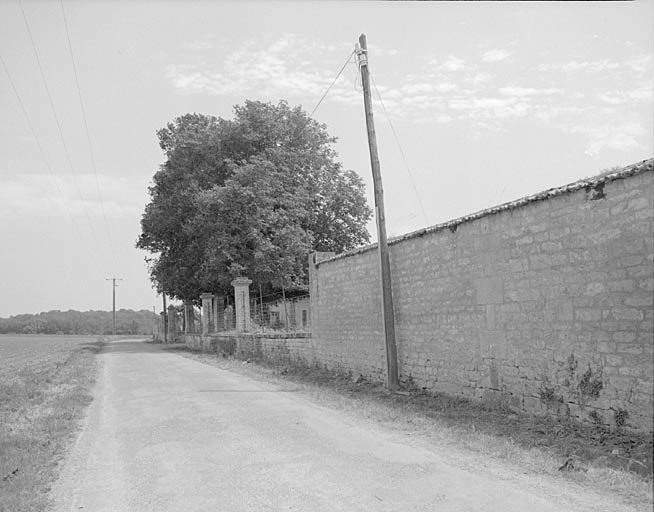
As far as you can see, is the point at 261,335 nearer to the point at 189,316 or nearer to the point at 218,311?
the point at 218,311

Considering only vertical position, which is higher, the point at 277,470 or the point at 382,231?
the point at 382,231

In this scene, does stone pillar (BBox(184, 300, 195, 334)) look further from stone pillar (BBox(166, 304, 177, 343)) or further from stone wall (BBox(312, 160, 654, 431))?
stone wall (BBox(312, 160, 654, 431))

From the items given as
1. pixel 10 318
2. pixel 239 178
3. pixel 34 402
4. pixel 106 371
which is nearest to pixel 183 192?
pixel 239 178

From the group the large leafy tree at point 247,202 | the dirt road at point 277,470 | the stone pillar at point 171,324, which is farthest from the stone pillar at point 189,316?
the dirt road at point 277,470

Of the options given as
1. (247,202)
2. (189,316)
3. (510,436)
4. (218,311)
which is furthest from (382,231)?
(189,316)

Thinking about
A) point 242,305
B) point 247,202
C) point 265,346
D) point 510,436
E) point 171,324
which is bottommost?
point 510,436

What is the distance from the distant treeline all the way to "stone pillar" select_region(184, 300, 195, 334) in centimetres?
7419

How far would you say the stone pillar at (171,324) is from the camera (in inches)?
2005

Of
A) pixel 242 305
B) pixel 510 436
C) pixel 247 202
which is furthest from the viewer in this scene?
pixel 247 202

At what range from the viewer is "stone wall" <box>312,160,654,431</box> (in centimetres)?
654

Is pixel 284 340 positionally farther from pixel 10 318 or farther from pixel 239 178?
pixel 10 318

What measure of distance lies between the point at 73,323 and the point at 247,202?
99002 millimetres

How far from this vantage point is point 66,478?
6262mm

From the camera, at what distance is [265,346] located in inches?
796
